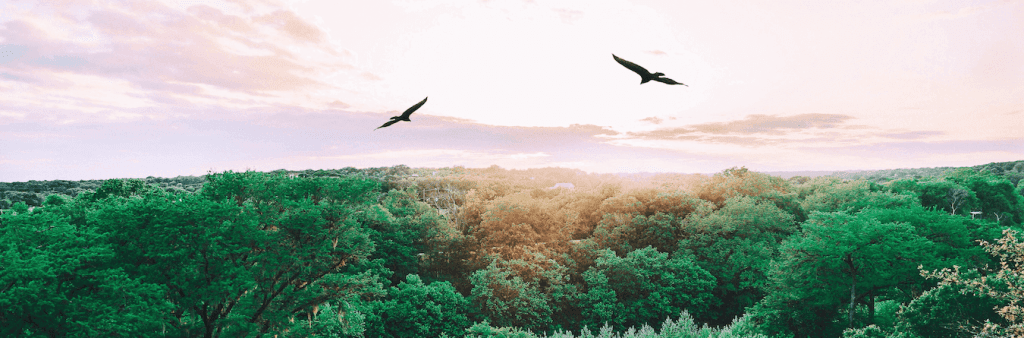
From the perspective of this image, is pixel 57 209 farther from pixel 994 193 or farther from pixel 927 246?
pixel 994 193

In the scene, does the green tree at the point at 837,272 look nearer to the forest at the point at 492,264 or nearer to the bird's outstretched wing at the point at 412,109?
the forest at the point at 492,264

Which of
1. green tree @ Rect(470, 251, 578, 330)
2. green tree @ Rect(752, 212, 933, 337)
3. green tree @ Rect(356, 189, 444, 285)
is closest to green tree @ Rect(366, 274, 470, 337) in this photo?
green tree @ Rect(470, 251, 578, 330)

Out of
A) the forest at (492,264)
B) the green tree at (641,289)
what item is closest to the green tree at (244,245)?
the forest at (492,264)

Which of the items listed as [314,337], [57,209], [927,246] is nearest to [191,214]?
[314,337]

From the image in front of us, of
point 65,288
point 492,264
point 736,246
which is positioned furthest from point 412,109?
point 736,246

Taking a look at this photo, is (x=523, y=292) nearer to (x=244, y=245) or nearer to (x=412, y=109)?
(x=244, y=245)

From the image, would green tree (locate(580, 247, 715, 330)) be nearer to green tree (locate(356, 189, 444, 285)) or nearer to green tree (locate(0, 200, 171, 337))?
green tree (locate(356, 189, 444, 285))
